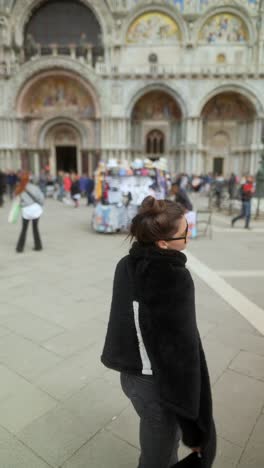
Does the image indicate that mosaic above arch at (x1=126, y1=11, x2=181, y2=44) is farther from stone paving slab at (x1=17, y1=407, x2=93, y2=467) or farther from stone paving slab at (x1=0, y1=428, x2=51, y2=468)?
stone paving slab at (x1=0, y1=428, x2=51, y2=468)

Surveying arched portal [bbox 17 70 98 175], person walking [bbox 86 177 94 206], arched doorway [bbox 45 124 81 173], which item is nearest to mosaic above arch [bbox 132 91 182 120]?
arched portal [bbox 17 70 98 175]

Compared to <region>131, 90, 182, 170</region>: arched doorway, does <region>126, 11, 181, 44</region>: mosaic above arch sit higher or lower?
higher

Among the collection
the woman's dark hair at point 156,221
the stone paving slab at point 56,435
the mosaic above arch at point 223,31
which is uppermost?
the mosaic above arch at point 223,31

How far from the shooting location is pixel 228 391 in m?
2.87

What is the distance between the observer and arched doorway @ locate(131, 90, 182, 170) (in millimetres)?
27594

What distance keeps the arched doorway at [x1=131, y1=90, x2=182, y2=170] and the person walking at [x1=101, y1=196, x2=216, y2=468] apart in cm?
2668

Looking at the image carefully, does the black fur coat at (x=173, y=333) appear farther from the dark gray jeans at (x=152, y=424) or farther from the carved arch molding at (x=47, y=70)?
the carved arch molding at (x=47, y=70)

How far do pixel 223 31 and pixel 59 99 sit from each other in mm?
13881

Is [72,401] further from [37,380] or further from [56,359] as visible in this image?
[56,359]

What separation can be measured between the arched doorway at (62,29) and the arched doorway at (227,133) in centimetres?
1062

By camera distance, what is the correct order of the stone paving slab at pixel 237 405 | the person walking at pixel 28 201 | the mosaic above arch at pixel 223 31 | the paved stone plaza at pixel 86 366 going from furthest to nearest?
the mosaic above arch at pixel 223 31, the person walking at pixel 28 201, the stone paving slab at pixel 237 405, the paved stone plaza at pixel 86 366

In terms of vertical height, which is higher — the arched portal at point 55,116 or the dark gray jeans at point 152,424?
the arched portal at point 55,116

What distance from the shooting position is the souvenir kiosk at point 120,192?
9828mm

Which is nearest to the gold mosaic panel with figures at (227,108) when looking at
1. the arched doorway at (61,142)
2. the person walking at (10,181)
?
the arched doorway at (61,142)
